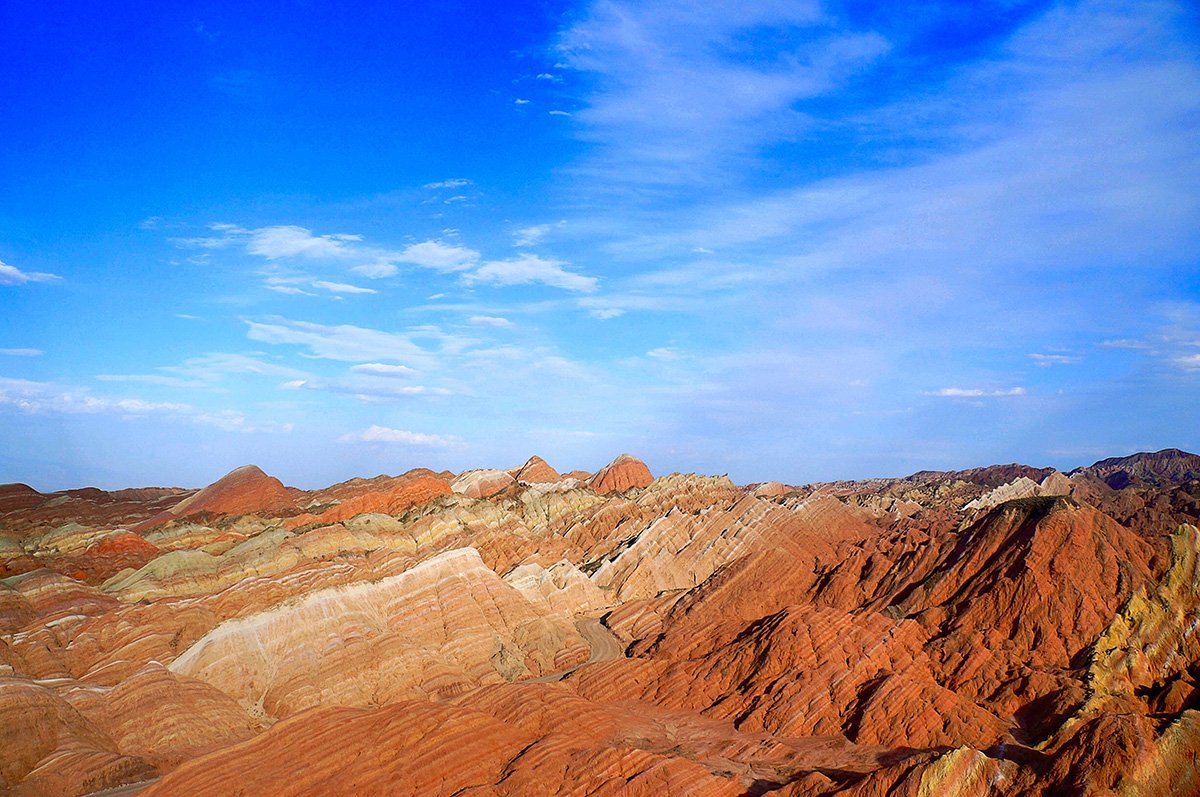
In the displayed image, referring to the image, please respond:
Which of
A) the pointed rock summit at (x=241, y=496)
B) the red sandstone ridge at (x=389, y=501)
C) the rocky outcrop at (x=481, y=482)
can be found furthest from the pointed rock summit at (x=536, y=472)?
the pointed rock summit at (x=241, y=496)

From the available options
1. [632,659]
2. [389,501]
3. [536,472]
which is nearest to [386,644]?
[632,659]

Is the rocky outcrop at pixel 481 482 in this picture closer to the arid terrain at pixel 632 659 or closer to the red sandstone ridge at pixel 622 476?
the red sandstone ridge at pixel 622 476

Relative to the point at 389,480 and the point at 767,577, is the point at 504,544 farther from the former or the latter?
the point at 389,480

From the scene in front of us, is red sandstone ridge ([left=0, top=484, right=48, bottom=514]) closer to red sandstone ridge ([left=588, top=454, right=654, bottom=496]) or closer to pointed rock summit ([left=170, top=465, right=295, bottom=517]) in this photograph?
pointed rock summit ([left=170, top=465, right=295, bottom=517])

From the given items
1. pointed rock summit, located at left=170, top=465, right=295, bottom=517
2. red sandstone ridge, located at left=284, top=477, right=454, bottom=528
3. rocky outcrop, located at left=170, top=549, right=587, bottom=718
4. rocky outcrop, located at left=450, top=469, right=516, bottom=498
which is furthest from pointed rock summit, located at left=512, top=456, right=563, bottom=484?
rocky outcrop, located at left=170, top=549, right=587, bottom=718

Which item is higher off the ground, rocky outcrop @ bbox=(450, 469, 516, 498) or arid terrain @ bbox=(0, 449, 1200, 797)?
rocky outcrop @ bbox=(450, 469, 516, 498)
